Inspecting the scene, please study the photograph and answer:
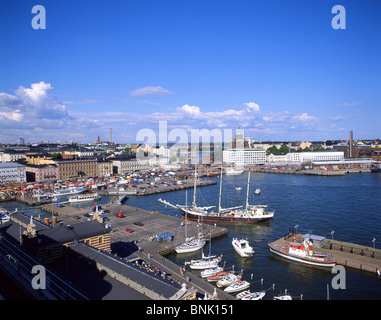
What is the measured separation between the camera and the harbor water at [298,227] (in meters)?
18.0

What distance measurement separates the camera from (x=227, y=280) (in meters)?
18.0

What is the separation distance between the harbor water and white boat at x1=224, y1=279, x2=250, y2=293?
0.50 meters

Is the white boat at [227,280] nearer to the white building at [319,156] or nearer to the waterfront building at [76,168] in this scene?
the waterfront building at [76,168]

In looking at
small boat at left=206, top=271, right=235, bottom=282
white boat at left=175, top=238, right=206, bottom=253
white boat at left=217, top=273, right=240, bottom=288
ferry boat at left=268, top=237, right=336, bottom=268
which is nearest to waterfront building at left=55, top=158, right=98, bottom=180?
white boat at left=175, top=238, right=206, bottom=253

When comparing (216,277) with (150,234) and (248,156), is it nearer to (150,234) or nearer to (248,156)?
(150,234)

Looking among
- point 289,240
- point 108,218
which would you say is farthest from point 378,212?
point 108,218

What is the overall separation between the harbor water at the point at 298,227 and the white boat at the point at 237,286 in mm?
500

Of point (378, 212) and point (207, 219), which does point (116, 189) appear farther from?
point (378, 212)

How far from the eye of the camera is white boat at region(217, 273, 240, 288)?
Answer: 17.8 metres

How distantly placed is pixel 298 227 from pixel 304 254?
8.49m

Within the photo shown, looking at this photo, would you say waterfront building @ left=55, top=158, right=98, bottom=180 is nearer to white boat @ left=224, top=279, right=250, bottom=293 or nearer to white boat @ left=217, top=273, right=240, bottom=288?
white boat @ left=217, top=273, right=240, bottom=288

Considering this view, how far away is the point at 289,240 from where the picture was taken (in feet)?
80.9

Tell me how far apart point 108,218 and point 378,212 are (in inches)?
1180

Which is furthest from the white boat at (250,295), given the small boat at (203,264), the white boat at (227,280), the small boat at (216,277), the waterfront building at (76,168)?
the waterfront building at (76,168)
